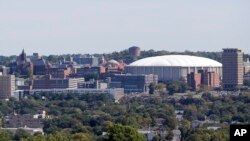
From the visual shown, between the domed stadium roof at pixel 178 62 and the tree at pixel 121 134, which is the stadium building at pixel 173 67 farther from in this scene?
the tree at pixel 121 134

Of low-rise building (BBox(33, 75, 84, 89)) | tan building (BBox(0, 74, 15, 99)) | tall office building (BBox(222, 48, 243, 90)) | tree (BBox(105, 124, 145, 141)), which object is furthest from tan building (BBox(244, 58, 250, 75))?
tree (BBox(105, 124, 145, 141))

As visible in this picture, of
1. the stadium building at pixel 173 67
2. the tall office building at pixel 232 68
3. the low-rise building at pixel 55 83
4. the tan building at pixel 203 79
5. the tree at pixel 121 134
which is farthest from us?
the stadium building at pixel 173 67

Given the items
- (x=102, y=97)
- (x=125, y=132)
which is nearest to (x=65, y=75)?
(x=102, y=97)

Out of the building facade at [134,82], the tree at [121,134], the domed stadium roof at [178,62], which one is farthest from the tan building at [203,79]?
the tree at [121,134]

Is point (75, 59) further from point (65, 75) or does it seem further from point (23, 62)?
point (65, 75)

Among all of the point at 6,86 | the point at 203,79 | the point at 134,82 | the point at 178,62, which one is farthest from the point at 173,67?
the point at 6,86

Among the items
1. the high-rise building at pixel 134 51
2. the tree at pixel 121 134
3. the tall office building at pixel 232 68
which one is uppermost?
the high-rise building at pixel 134 51
